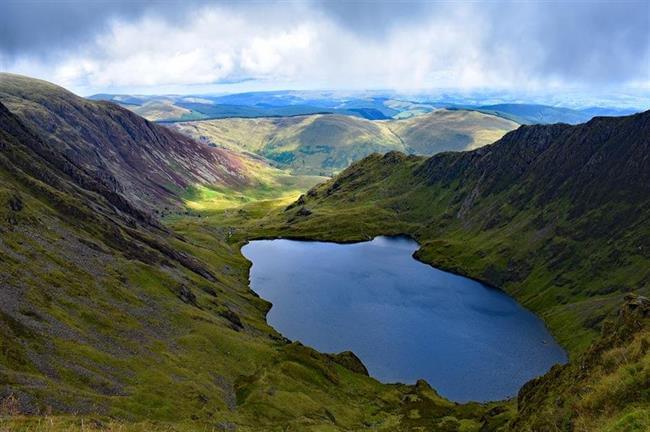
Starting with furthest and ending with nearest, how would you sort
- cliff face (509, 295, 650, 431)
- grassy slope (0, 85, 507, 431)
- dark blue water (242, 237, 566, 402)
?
dark blue water (242, 237, 566, 402), grassy slope (0, 85, 507, 431), cliff face (509, 295, 650, 431)

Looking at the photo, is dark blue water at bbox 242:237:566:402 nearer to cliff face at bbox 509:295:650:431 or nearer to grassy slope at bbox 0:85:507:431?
grassy slope at bbox 0:85:507:431

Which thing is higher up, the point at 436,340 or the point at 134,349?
the point at 134,349

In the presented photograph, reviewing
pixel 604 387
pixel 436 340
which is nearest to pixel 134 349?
pixel 604 387

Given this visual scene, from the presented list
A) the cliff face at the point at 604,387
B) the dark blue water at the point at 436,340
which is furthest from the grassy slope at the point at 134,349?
→ the cliff face at the point at 604,387

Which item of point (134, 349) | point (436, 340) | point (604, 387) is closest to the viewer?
point (604, 387)

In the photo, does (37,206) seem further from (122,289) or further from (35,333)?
(35,333)

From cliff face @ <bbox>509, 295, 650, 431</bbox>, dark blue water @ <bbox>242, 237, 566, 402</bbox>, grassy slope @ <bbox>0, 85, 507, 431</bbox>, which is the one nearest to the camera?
cliff face @ <bbox>509, 295, 650, 431</bbox>

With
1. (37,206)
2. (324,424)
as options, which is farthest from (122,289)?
(324,424)

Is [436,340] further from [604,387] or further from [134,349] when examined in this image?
[604,387]

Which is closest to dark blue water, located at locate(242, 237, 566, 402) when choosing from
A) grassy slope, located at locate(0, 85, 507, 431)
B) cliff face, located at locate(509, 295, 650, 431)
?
grassy slope, located at locate(0, 85, 507, 431)

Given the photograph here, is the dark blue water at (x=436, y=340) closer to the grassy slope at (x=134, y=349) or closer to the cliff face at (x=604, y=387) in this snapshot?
the grassy slope at (x=134, y=349)

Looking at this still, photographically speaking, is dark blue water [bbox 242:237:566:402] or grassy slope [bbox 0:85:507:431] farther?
dark blue water [bbox 242:237:566:402]

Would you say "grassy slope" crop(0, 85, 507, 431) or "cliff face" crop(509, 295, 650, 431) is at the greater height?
"cliff face" crop(509, 295, 650, 431)
